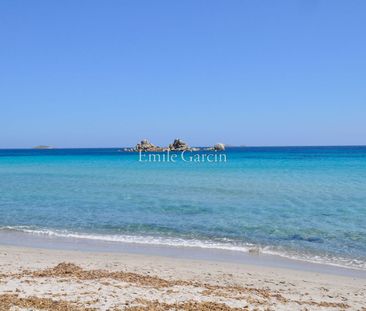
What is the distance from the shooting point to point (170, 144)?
436 feet

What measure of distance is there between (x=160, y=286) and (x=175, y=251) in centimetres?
409

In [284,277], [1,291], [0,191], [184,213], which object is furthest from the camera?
[0,191]

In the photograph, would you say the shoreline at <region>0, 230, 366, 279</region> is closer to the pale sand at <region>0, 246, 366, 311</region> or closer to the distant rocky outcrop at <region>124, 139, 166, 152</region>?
the pale sand at <region>0, 246, 366, 311</region>

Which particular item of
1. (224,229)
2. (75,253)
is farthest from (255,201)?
(75,253)

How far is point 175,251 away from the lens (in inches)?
495

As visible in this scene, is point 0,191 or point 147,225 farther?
point 0,191

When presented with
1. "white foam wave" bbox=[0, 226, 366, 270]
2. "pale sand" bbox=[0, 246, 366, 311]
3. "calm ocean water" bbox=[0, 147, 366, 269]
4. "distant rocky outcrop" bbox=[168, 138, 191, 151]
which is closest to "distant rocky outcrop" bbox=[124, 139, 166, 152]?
"distant rocky outcrop" bbox=[168, 138, 191, 151]

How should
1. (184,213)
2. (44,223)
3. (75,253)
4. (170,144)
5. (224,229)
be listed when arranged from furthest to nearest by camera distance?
(170,144) < (184,213) < (44,223) < (224,229) < (75,253)

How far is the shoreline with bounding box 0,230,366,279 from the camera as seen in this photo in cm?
1099

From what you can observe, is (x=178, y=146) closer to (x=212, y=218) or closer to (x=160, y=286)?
(x=212, y=218)

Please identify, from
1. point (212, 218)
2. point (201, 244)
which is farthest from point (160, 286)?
point (212, 218)

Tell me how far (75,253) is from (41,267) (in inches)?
81.3

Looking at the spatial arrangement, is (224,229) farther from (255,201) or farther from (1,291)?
(1,291)

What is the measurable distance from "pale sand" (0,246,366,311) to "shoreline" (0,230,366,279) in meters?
0.49
